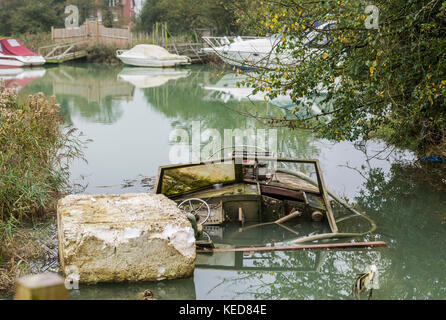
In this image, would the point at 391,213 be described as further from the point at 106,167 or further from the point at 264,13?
the point at 106,167

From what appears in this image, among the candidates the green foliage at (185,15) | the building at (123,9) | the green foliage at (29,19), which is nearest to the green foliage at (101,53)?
the green foliage at (185,15)

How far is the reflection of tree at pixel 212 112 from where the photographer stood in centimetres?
1533

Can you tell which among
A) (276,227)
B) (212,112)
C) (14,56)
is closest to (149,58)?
(14,56)

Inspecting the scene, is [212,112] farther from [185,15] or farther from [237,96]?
[185,15]

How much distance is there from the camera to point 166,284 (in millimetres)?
6262

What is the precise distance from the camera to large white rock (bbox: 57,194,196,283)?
5.97 m

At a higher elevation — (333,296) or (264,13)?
(264,13)

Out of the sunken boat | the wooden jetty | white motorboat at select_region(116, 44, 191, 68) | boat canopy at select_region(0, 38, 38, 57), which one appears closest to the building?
the wooden jetty

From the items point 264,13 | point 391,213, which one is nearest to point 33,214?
point 264,13

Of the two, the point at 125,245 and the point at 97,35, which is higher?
the point at 97,35

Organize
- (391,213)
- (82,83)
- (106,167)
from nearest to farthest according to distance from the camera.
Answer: (391,213) < (106,167) < (82,83)

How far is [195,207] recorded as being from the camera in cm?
848

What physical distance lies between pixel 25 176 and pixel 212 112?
13.9 m
